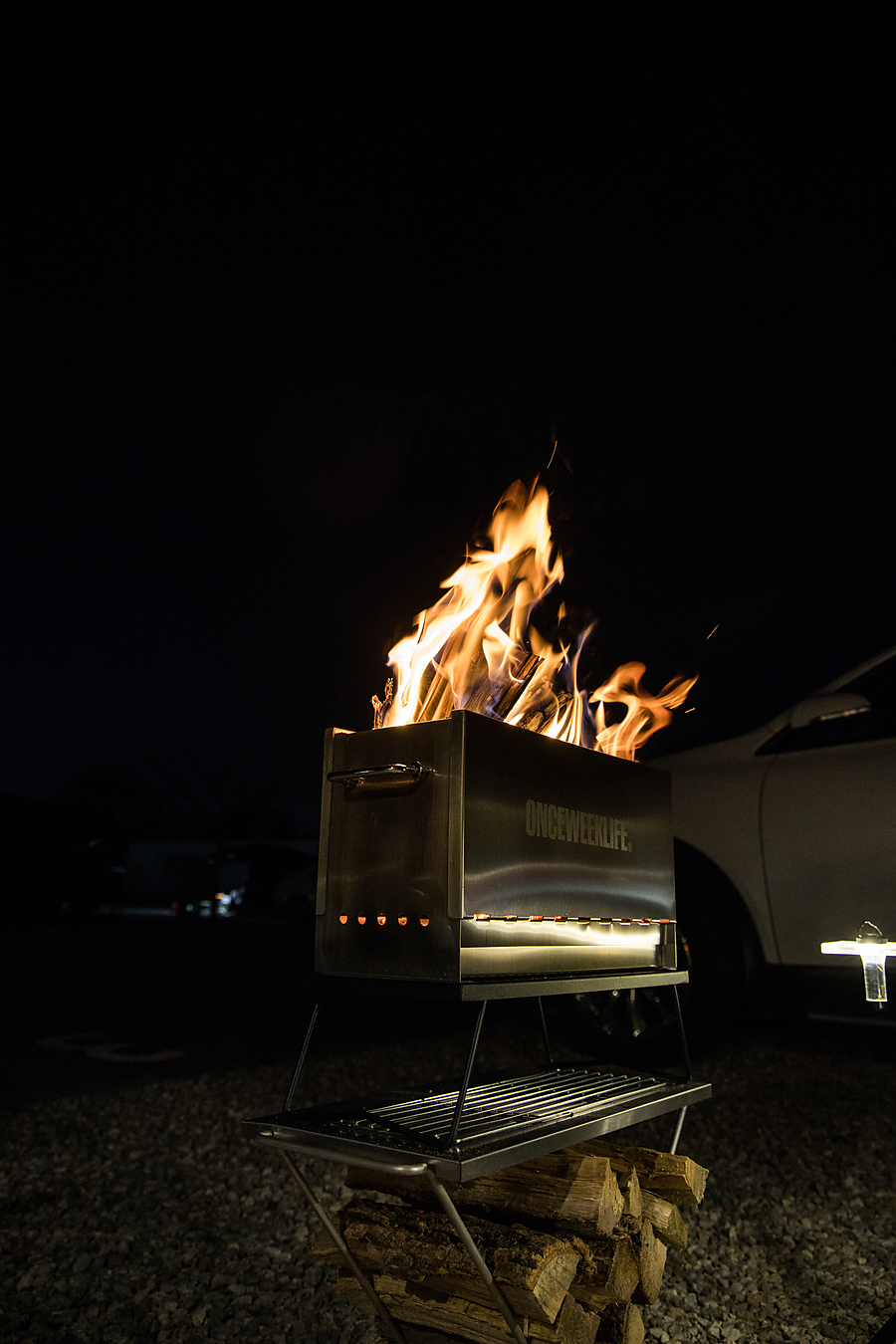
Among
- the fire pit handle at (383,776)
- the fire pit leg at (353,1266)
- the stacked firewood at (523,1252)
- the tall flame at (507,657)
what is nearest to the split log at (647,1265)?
the stacked firewood at (523,1252)

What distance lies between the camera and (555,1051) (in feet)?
13.1

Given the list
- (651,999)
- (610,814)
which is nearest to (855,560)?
(651,999)

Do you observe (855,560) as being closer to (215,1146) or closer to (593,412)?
(593,412)

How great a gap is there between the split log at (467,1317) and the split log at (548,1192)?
0.42ft

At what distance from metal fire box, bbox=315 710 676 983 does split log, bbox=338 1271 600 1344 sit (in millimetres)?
546

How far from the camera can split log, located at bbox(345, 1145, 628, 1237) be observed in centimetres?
155

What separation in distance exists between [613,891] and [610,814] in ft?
0.60

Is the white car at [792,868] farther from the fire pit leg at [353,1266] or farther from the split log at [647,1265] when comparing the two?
the fire pit leg at [353,1266]

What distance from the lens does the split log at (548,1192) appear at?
1.55m

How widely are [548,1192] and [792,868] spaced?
84.7 inches

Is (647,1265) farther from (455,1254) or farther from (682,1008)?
(682,1008)

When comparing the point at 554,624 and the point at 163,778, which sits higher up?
the point at 163,778

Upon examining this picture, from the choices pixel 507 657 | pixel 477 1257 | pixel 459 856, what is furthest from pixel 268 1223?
pixel 507 657

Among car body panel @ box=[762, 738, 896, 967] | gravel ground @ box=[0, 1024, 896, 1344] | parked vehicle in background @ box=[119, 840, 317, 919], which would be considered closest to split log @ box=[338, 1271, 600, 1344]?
gravel ground @ box=[0, 1024, 896, 1344]
